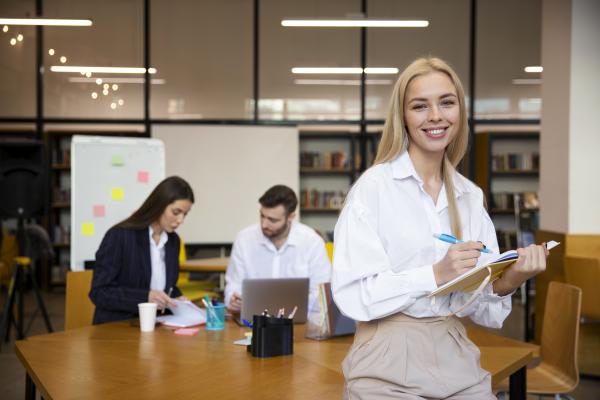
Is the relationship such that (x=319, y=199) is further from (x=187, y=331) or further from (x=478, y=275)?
(x=478, y=275)

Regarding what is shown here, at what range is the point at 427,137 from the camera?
6.52 ft

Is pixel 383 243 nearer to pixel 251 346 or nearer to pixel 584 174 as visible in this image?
pixel 251 346

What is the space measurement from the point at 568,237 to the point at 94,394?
4673 mm

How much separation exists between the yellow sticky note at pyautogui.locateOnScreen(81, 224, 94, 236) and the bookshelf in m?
5.69

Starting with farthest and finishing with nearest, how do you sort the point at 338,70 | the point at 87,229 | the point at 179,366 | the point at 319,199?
the point at 319,199
the point at 338,70
the point at 87,229
the point at 179,366

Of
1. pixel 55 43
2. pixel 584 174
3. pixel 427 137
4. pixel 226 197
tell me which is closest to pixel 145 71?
pixel 55 43

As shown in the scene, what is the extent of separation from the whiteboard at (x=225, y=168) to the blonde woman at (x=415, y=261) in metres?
7.37

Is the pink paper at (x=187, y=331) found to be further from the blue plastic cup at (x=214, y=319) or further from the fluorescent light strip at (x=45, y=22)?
the fluorescent light strip at (x=45, y=22)

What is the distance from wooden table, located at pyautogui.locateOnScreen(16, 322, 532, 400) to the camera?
243 centimetres

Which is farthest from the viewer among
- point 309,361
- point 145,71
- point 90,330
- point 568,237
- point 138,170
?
point 145,71

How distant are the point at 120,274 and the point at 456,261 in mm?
2637

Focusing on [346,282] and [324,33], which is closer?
[346,282]

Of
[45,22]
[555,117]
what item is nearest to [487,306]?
[555,117]

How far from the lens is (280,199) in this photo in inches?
181
